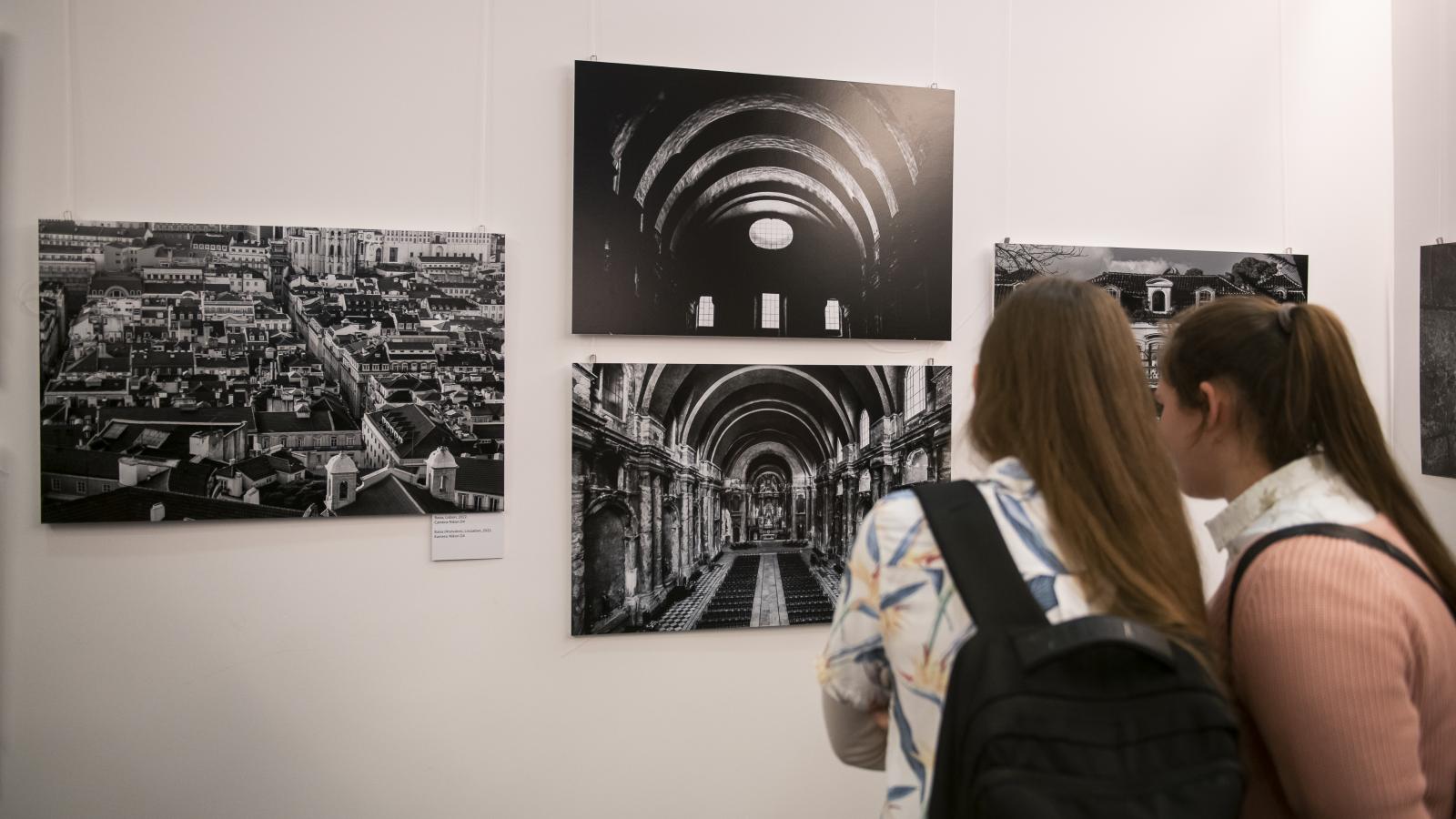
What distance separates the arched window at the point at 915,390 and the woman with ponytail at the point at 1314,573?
1.13 m

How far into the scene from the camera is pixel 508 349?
224 centimetres

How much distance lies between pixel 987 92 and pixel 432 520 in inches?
77.1

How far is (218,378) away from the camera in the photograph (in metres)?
2.11

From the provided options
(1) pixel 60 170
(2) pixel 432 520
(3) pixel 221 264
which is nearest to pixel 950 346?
(2) pixel 432 520

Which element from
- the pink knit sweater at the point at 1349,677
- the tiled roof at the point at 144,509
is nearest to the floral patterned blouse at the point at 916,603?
the pink knit sweater at the point at 1349,677

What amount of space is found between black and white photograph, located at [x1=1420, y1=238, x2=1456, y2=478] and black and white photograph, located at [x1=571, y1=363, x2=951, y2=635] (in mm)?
1412

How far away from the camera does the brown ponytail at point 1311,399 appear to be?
113 centimetres

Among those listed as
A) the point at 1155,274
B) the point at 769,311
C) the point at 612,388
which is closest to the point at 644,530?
the point at 612,388

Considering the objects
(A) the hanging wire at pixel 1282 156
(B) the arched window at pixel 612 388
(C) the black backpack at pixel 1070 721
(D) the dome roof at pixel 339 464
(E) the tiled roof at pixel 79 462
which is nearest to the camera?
(C) the black backpack at pixel 1070 721

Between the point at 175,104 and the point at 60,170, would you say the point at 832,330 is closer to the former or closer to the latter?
the point at 175,104

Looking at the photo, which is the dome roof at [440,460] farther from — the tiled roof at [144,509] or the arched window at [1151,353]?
the arched window at [1151,353]

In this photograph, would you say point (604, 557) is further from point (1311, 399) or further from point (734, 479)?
point (1311, 399)

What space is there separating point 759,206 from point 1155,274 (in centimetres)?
121

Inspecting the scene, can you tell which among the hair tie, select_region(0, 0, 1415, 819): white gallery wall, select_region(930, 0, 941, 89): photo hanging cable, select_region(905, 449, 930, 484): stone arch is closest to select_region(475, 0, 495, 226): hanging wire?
select_region(0, 0, 1415, 819): white gallery wall
